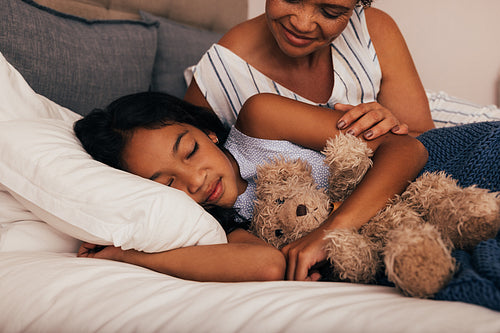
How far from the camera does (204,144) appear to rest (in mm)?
1044

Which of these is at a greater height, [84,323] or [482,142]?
[482,142]

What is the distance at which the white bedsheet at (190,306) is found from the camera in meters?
0.49

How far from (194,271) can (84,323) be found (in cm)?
23

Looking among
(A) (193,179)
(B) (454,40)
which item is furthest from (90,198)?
(B) (454,40)

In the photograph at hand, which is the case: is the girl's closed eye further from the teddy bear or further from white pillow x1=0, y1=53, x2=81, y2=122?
white pillow x1=0, y1=53, x2=81, y2=122

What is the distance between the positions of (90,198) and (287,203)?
41cm

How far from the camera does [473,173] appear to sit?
84 cm

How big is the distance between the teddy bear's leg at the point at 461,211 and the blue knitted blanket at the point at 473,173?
0.03 m

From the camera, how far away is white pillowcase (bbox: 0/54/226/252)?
0.76m

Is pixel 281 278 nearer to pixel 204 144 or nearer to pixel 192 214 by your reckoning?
pixel 192 214

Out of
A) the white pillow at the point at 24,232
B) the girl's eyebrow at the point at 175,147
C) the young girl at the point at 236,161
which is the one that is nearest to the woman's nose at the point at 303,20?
the young girl at the point at 236,161

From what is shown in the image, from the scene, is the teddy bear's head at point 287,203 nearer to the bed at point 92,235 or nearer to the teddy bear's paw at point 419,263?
the bed at point 92,235

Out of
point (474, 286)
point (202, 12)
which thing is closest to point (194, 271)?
point (474, 286)

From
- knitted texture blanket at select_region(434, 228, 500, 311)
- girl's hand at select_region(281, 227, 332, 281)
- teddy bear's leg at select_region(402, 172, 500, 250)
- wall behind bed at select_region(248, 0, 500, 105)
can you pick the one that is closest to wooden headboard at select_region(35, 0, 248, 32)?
wall behind bed at select_region(248, 0, 500, 105)
